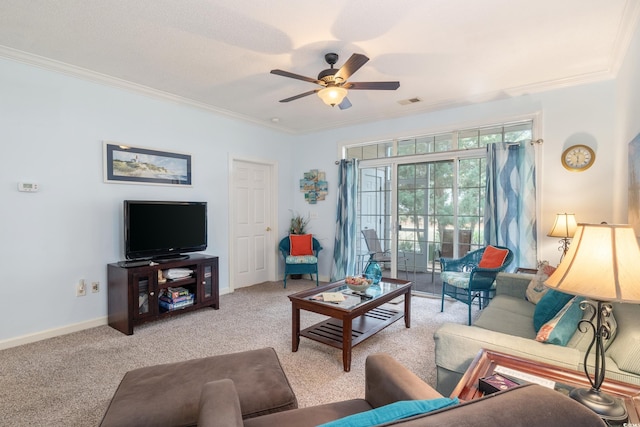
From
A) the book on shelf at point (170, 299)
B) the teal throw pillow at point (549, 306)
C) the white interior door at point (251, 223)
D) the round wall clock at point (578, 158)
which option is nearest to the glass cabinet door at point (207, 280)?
the book on shelf at point (170, 299)

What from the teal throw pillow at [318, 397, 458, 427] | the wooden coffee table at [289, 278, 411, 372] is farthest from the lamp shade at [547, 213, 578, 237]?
the teal throw pillow at [318, 397, 458, 427]

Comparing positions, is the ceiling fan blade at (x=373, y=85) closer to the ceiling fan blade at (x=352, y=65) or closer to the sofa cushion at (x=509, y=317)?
the ceiling fan blade at (x=352, y=65)

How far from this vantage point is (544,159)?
3631 mm

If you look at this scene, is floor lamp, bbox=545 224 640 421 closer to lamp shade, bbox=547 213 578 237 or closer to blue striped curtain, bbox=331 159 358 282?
lamp shade, bbox=547 213 578 237

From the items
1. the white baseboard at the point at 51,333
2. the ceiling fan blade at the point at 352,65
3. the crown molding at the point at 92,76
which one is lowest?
the white baseboard at the point at 51,333

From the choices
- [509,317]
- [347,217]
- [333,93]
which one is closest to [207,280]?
[347,217]

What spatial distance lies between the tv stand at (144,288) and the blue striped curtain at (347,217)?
7.10ft

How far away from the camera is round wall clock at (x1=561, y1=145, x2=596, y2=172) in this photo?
3375 mm

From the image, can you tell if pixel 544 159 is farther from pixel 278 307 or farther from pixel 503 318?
pixel 278 307

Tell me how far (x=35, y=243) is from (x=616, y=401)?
164 inches

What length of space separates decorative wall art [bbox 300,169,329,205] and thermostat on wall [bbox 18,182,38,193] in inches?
141

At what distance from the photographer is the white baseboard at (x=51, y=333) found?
2845 millimetres

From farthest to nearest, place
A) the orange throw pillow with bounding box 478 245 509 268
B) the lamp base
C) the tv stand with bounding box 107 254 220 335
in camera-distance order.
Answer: the orange throw pillow with bounding box 478 245 509 268 < the tv stand with bounding box 107 254 220 335 < the lamp base

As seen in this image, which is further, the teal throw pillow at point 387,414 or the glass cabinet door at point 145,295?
the glass cabinet door at point 145,295
